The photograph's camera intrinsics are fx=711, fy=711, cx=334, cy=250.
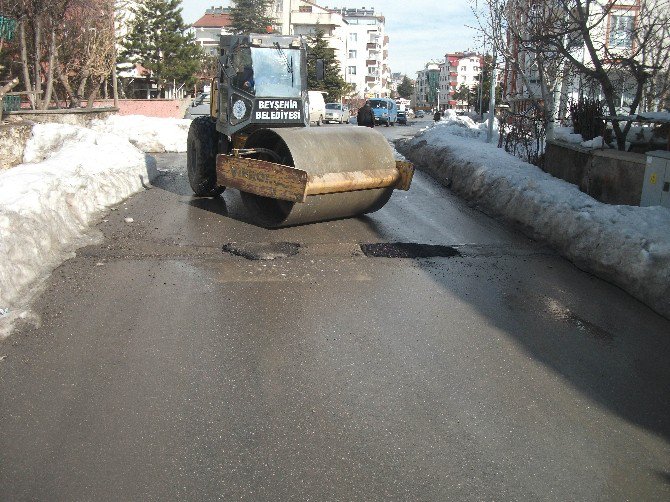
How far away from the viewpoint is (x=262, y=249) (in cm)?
938

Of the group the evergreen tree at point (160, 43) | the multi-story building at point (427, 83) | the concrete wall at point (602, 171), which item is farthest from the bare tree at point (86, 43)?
the multi-story building at point (427, 83)

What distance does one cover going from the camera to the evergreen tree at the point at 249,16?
230 feet

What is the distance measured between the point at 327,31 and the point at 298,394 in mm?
96992

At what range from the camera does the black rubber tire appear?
42.7 feet

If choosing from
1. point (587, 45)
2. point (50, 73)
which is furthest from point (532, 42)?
point (50, 73)

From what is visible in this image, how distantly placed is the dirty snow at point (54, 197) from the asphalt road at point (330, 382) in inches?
11.9

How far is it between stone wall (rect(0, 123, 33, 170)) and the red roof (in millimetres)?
89270

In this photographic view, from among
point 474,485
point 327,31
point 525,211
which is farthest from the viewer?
point 327,31

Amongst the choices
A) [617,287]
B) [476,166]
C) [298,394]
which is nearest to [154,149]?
[476,166]

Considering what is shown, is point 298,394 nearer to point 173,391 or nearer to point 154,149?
point 173,391

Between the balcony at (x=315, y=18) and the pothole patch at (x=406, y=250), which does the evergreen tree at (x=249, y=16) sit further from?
Result: the pothole patch at (x=406, y=250)

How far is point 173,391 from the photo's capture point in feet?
16.7

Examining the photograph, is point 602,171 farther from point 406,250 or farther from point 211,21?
point 211,21

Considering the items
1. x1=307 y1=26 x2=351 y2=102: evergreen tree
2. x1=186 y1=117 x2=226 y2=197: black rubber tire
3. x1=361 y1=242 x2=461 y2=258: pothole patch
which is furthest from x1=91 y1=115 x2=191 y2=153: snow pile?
x1=307 y1=26 x2=351 y2=102: evergreen tree
